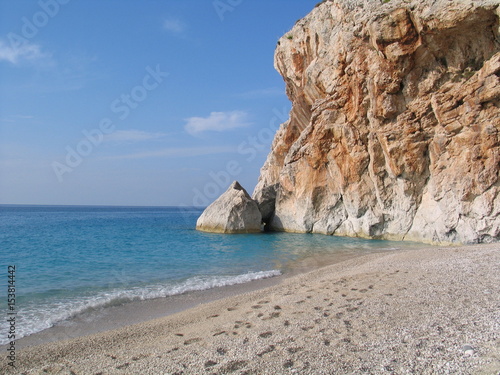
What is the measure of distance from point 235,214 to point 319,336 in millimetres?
26908

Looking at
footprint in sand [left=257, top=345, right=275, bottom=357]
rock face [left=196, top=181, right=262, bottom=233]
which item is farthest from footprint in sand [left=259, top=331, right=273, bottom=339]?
rock face [left=196, top=181, right=262, bottom=233]

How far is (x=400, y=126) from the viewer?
23.6m

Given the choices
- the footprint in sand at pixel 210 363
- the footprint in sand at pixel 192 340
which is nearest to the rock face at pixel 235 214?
the footprint in sand at pixel 192 340

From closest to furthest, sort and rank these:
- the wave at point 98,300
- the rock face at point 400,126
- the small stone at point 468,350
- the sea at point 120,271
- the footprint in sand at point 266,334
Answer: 1. the small stone at point 468,350
2. the footprint in sand at point 266,334
3. the wave at point 98,300
4. the sea at point 120,271
5. the rock face at point 400,126

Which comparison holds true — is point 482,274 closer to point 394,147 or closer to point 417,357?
point 417,357

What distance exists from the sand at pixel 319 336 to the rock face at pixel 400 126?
12.2 meters

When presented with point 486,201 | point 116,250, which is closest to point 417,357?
point 486,201

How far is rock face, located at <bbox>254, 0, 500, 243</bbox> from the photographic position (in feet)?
63.9

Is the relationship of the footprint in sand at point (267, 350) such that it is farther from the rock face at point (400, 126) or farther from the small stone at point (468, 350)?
the rock face at point (400, 126)

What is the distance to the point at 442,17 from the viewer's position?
1977 centimetres

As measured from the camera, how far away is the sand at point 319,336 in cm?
479

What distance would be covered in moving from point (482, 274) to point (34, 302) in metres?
12.5

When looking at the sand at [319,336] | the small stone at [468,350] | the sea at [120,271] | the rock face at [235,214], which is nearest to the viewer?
the small stone at [468,350]

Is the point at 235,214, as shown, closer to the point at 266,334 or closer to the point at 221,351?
the point at 266,334
